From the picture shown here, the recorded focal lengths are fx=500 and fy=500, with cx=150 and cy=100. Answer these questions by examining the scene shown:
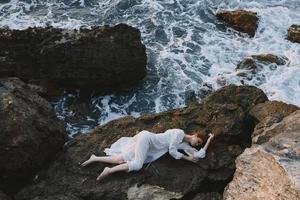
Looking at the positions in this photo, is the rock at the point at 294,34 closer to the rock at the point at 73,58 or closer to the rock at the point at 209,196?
the rock at the point at 73,58

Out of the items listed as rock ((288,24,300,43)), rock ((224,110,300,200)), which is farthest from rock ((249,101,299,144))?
rock ((288,24,300,43))

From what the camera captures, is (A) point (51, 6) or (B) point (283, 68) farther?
(A) point (51, 6)

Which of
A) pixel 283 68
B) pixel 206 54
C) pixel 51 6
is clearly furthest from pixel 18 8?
pixel 283 68

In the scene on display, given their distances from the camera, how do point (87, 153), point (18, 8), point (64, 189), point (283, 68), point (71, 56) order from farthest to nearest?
point (18, 8), point (283, 68), point (71, 56), point (87, 153), point (64, 189)

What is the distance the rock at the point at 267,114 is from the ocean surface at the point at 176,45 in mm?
3003

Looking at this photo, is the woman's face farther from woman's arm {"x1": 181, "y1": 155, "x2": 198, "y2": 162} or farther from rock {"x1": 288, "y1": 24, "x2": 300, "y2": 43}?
rock {"x1": 288, "y1": 24, "x2": 300, "y2": 43}

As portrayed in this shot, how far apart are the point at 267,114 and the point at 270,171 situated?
2.87m

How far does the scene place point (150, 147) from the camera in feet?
33.4

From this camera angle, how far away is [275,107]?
1127 centimetres

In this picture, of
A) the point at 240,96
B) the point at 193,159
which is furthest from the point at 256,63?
the point at 193,159

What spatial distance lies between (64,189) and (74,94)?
4.79 metres

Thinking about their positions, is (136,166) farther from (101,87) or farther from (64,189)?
(101,87)

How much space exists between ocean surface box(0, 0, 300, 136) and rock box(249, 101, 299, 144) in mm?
3003

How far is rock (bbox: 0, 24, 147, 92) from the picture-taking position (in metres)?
13.9
